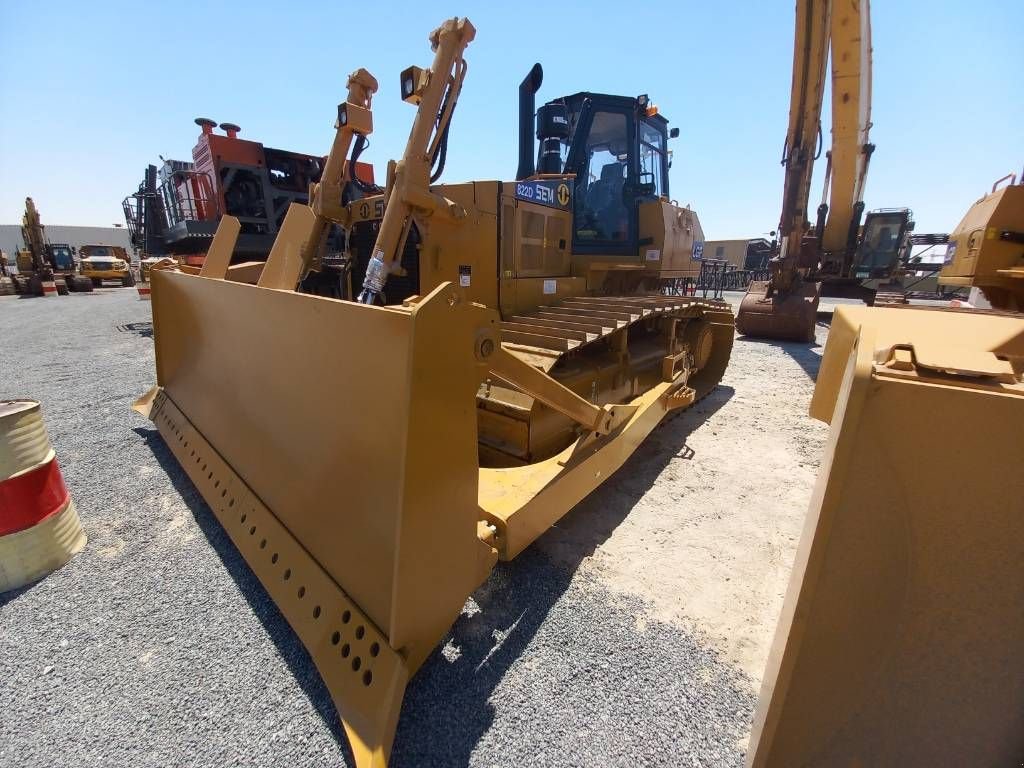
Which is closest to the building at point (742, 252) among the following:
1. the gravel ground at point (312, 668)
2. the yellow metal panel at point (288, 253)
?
the yellow metal panel at point (288, 253)

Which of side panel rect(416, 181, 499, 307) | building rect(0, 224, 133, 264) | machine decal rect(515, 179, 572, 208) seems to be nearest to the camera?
side panel rect(416, 181, 499, 307)

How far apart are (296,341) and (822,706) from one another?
7.14 ft

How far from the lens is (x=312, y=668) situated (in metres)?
1.86

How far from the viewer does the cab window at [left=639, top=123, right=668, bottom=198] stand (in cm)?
498

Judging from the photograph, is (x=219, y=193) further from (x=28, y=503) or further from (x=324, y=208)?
(x=28, y=503)

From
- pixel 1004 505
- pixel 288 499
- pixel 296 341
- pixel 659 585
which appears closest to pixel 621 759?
pixel 659 585

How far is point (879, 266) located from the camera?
942cm

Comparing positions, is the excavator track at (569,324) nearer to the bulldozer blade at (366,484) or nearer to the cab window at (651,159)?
the bulldozer blade at (366,484)

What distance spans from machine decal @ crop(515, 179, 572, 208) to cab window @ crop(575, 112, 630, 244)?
0.52 m

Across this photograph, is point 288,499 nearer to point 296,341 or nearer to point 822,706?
point 296,341

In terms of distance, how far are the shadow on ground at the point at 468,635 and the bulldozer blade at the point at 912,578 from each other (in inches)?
43.9

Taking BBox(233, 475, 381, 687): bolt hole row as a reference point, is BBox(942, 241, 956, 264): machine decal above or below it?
above

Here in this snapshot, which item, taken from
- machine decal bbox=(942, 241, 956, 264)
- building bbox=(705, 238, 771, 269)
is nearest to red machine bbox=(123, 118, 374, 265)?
machine decal bbox=(942, 241, 956, 264)

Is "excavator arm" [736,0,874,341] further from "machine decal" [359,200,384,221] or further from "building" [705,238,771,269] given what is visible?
"building" [705,238,771,269]
